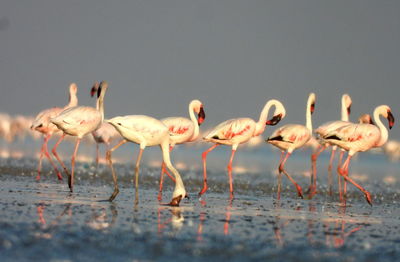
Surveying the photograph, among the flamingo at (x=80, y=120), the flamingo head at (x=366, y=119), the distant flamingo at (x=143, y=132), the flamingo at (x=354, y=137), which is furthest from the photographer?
the flamingo head at (x=366, y=119)

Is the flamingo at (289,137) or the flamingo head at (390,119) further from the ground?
the flamingo head at (390,119)

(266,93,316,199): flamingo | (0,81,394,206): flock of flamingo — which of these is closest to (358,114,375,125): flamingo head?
(0,81,394,206): flock of flamingo

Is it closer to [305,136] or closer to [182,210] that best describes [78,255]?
[182,210]

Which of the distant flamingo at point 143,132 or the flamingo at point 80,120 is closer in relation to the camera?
the distant flamingo at point 143,132

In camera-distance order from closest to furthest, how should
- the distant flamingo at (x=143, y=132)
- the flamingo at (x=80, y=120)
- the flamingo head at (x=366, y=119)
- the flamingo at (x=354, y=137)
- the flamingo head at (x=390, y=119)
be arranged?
1. the distant flamingo at (x=143, y=132)
2. the flamingo at (x=80, y=120)
3. the flamingo at (x=354, y=137)
4. the flamingo head at (x=390, y=119)
5. the flamingo head at (x=366, y=119)

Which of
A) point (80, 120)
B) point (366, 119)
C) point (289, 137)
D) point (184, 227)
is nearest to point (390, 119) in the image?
point (366, 119)

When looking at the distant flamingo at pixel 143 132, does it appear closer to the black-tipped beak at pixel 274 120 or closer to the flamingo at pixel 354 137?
the black-tipped beak at pixel 274 120

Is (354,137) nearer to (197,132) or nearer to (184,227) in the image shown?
(197,132)

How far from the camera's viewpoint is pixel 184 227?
7844mm

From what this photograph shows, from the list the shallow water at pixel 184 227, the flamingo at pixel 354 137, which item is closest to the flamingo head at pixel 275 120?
the flamingo at pixel 354 137

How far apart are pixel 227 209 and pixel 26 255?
4502mm

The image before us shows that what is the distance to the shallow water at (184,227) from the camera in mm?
6383

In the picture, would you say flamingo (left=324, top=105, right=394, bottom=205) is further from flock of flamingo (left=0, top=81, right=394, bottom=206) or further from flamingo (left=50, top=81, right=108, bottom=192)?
flamingo (left=50, top=81, right=108, bottom=192)

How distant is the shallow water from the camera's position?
251 inches
